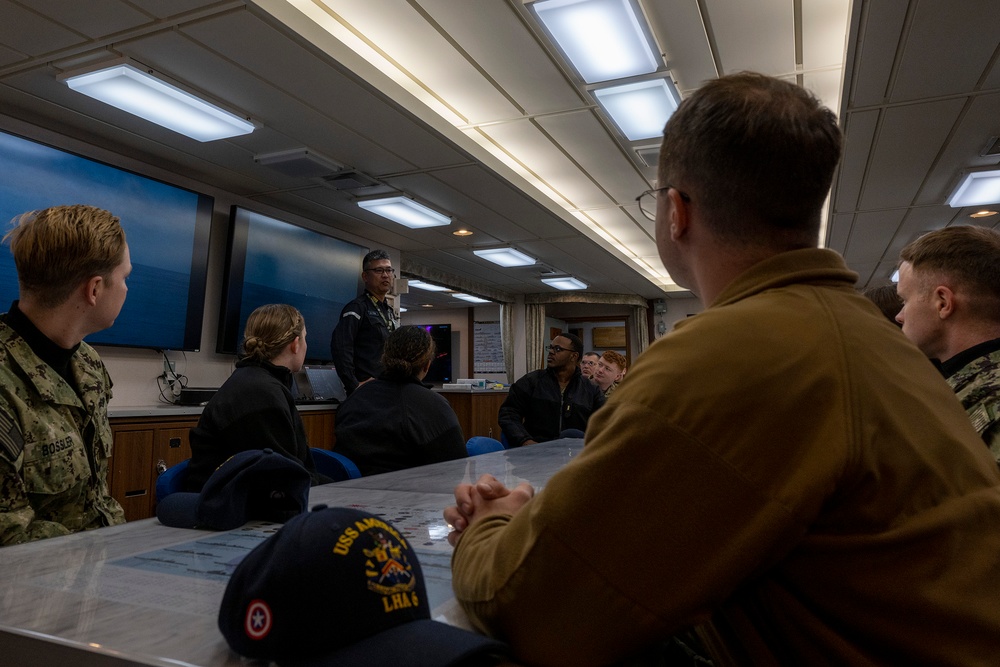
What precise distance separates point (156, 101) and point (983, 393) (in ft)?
12.1

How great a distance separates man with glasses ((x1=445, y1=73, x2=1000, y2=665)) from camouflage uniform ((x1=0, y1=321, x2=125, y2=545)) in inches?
42.5

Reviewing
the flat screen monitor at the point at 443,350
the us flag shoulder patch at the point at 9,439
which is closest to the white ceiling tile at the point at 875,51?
the us flag shoulder patch at the point at 9,439

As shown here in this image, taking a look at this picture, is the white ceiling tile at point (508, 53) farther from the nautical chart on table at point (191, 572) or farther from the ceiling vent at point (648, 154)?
the nautical chart on table at point (191, 572)

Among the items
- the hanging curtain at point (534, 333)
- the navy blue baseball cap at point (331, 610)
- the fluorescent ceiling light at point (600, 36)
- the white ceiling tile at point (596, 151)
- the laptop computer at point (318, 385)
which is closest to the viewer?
the navy blue baseball cap at point (331, 610)

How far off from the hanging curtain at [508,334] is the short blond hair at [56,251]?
8.58m

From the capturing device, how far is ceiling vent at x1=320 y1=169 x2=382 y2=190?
436cm

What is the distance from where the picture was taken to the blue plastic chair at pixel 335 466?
2.37m

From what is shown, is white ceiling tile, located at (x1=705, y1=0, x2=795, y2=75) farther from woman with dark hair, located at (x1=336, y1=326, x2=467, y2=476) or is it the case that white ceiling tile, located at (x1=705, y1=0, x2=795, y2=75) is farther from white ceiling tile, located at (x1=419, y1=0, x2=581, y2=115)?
woman with dark hair, located at (x1=336, y1=326, x2=467, y2=476)

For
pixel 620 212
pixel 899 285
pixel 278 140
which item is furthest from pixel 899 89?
pixel 278 140

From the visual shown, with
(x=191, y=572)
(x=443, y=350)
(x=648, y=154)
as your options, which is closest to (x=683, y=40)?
(x=648, y=154)

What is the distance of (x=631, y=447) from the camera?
607 mm

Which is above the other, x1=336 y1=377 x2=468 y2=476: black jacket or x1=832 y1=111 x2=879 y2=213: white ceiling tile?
x1=832 y1=111 x2=879 y2=213: white ceiling tile

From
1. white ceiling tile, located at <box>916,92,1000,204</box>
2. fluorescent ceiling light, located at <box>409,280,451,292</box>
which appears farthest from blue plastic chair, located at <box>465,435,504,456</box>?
fluorescent ceiling light, located at <box>409,280,451,292</box>

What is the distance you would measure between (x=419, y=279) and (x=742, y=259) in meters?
7.20
